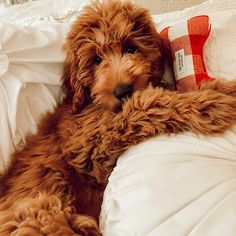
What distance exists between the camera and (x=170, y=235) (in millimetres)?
873

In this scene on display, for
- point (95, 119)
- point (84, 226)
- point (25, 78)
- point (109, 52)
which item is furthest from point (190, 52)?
point (84, 226)

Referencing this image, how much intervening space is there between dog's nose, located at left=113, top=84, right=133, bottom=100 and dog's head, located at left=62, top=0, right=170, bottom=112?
0.7 inches

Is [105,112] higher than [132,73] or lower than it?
lower

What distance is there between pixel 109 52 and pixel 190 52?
0.27 m

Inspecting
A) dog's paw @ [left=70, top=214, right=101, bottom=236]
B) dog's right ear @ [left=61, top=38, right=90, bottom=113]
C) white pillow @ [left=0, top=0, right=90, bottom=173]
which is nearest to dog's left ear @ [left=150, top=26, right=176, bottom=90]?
dog's right ear @ [left=61, top=38, right=90, bottom=113]

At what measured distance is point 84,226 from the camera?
3.58ft

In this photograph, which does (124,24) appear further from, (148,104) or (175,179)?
(175,179)

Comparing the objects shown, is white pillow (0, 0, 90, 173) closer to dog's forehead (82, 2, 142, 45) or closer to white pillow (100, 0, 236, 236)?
dog's forehead (82, 2, 142, 45)

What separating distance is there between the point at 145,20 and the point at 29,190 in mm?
679

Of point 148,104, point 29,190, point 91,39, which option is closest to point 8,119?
point 29,190

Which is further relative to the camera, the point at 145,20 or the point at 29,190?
the point at 145,20

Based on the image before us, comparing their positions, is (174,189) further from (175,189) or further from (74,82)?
(74,82)

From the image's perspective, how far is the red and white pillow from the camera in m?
1.36

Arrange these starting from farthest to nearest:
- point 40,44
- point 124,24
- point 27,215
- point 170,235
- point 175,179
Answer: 1. point 40,44
2. point 124,24
3. point 27,215
4. point 175,179
5. point 170,235
